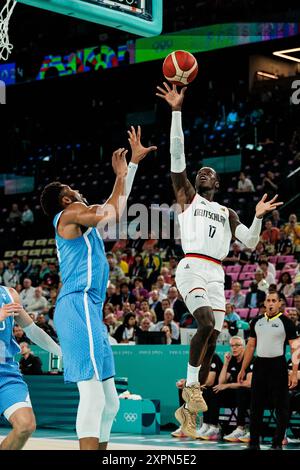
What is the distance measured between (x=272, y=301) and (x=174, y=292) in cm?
598

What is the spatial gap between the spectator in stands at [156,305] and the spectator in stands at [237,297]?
1583mm

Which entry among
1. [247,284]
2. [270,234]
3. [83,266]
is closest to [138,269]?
[247,284]

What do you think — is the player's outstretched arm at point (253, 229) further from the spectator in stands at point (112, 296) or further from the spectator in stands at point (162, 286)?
the spectator in stands at point (112, 296)

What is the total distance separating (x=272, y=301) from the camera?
1295 cm

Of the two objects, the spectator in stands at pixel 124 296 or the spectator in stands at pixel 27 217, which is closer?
the spectator in stands at pixel 124 296

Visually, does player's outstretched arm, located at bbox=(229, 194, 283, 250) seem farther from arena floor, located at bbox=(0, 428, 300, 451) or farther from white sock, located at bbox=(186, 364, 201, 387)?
arena floor, located at bbox=(0, 428, 300, 451)

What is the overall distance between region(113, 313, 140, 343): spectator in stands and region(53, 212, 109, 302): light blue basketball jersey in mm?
10779

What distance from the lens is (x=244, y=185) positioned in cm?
2494

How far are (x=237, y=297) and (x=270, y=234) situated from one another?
2340mm

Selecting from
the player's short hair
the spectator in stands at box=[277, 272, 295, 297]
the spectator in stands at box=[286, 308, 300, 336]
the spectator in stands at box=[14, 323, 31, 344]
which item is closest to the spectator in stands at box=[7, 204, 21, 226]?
the spectator in stands at box=[14, 323, 31, 344]

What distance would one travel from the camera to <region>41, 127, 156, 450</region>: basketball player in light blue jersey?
7.15 m

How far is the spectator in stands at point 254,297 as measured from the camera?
18.5m

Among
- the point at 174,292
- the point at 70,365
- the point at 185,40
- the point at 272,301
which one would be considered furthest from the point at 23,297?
the point at 70,365

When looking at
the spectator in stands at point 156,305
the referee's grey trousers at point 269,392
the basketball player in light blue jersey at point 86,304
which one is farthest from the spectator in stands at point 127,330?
the basketball player in light blue jersey at point 86,304
